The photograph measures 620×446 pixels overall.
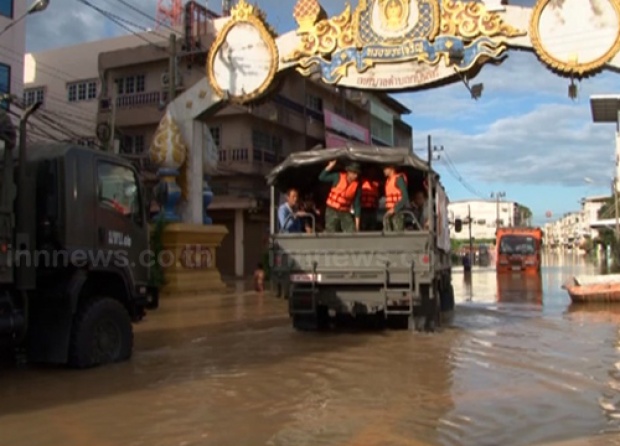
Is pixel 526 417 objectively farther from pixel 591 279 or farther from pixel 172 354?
pixel 591 279

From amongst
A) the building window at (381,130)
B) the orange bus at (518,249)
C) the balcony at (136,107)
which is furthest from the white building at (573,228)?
the balcony at (136,107)

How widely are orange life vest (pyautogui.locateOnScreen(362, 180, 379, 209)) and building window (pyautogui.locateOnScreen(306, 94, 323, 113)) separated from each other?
90.7 ft

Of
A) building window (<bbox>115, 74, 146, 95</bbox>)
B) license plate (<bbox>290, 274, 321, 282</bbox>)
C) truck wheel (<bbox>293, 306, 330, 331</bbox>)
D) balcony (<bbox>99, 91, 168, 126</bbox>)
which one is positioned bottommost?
truck wheel (<bbox>293, 306, 330, 331</bbox>)

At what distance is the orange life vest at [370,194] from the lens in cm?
1168

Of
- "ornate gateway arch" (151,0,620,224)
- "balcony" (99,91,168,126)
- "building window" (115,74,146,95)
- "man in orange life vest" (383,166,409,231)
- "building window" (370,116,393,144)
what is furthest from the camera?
"building window" (370,116,393,144)

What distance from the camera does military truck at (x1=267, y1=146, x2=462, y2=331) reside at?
10172 millimetres

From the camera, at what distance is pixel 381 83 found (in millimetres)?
16875

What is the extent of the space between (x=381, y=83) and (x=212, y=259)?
793 centimetres

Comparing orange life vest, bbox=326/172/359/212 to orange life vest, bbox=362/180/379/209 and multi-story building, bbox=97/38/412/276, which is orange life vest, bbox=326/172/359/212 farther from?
multi-story building, bbox=97/38/412/276

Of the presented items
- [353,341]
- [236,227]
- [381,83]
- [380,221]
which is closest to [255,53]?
[381,83]

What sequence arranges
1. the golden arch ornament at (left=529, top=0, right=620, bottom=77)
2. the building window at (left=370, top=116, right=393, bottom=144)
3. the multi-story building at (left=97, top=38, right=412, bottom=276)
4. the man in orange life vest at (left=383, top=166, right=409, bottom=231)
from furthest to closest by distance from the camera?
the building window at (left=370, top=116, right=393, bottom=144), the multi-story building at (left=97, top=38, right=412, bottom=276), the golden arch ornament at (left=529, top=0, right=620, bottom=77), the man in orange life vest at (left=383, top=166, right=409, bottom=231)

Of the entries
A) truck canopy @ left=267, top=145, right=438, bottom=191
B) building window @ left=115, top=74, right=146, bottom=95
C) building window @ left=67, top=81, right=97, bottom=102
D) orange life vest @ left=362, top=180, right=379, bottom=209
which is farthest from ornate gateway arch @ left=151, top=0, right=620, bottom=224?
building window @ left=67, top=81, right=97, bottom=102

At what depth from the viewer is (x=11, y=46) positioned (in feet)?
79.6

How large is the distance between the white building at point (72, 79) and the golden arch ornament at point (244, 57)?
1802 centimetres
